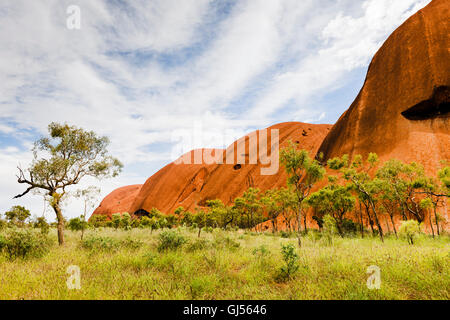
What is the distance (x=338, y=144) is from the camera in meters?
42.2

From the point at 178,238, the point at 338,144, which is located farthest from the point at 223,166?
the point at 178,238

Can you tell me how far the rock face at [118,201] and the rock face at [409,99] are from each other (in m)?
93.8

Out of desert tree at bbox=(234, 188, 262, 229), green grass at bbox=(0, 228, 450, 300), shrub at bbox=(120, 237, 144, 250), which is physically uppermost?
green grass at bbox=(0, 228, 450, 300)

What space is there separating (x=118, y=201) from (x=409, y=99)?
376 ft

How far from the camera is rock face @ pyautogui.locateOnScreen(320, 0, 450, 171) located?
98.2ft

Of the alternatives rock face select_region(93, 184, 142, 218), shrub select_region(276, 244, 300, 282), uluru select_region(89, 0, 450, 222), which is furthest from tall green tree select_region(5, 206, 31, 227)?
rock face select_region(93, 184, 142, 218)

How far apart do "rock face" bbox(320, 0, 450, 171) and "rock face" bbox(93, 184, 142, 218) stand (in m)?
93.8

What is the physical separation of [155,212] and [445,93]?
220 ft

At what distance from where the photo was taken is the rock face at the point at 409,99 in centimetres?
2994

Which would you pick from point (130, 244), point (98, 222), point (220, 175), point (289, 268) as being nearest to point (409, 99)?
point (289, 268)

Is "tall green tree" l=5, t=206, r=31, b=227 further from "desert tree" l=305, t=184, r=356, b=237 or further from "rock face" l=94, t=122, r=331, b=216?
"rock face" l=94, t=122, r=331, b=216

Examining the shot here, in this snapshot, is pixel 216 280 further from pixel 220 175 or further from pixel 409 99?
pixel 220 175

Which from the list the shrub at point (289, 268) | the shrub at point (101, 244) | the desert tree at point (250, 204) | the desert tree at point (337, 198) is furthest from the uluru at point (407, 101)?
the shrub at point (101, 244)
